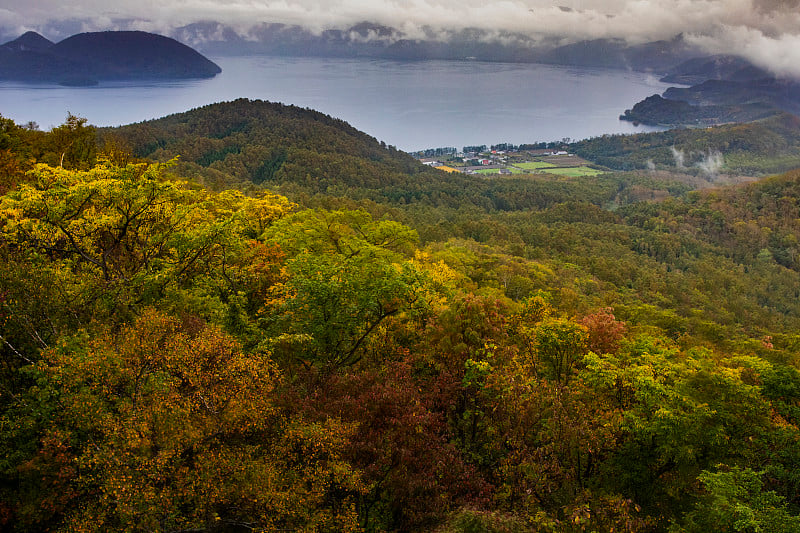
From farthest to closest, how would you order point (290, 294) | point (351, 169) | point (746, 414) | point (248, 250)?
1. point (351, 169)
2. point (248, 250)
3. point (290, 294)
4. point (746, 414)

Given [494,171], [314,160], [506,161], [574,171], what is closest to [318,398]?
[314,160]

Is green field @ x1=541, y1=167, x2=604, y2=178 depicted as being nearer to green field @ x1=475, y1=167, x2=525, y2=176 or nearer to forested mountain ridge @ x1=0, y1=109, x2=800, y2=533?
green field @ x1=475, y1=167, x2=525, y2=176

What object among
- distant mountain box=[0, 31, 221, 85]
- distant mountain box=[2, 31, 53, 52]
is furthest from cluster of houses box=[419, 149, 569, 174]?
distant mountain box=[2, 31, 53, 52]

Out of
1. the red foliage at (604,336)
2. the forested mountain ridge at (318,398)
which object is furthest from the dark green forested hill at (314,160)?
the red foliage at (604,336)

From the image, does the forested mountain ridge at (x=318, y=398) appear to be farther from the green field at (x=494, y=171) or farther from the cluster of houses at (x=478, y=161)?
the green field at (x=494, y=171)

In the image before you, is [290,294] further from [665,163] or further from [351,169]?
[665,163]

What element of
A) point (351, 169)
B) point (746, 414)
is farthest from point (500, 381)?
point (351, 169)

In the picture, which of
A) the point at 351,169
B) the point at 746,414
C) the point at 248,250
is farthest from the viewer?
the point at 351,169

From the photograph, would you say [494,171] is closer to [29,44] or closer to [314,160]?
[314,160]
